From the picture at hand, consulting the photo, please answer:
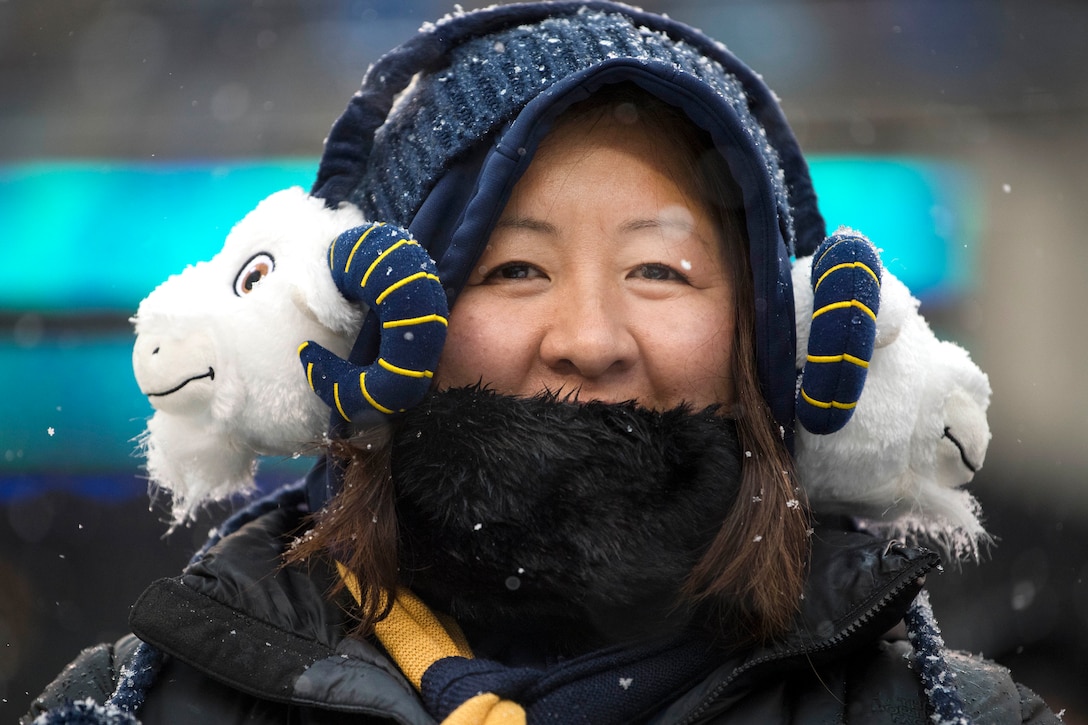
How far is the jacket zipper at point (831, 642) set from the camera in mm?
1548

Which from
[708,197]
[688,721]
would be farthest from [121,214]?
[688,721]

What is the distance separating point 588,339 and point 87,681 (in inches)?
41.4

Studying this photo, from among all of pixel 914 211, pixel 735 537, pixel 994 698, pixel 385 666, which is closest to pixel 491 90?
pixel 735 537

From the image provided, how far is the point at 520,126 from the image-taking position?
1.68 metres

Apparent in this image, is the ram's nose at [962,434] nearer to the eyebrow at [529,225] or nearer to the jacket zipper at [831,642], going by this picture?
the jacket zipper at [831,642]

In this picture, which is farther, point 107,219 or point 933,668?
point 107,219

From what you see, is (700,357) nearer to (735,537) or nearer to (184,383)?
(735,537)

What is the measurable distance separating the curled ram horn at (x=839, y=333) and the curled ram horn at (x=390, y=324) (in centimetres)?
59

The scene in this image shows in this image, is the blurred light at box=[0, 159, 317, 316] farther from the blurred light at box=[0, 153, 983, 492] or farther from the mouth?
the mouth

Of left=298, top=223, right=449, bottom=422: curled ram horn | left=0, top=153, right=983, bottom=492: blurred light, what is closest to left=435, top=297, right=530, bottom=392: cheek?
left=298, top=223, right=449, bottom=422: curled ram horn

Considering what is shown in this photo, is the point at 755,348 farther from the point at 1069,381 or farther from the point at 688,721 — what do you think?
the point at 1069,381

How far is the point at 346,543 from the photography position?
1660mm

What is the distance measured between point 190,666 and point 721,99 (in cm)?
128

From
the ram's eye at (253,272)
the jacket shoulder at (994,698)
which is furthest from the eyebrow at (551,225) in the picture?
the jacket shoulder at (994,698)
